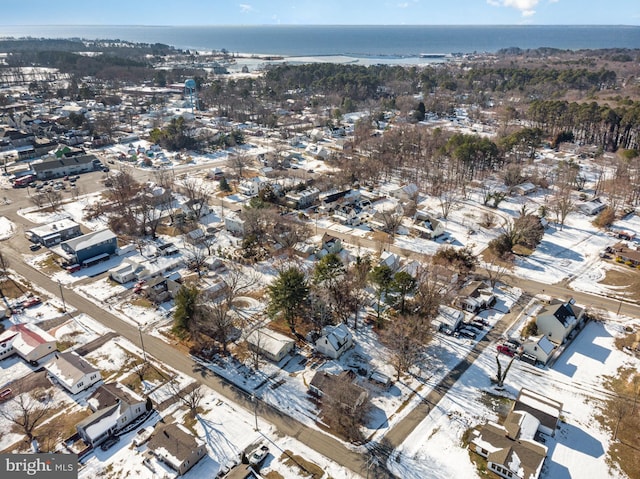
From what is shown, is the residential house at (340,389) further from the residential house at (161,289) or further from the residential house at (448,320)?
the residential house at (161,289)

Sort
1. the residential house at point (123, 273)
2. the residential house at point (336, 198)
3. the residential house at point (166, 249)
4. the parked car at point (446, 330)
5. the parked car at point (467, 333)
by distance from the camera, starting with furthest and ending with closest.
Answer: the residential house at point (336, 198) < the residential house at point (166, 249) < the residential house at point (123, 273) < the parked car at point (446, 330) < the parked car at point (467, 333)

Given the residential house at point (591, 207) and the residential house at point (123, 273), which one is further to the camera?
the residential house at point (591, 207)

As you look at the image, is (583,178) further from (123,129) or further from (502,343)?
(123,129)

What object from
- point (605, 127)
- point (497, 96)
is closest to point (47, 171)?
point (605, 127)

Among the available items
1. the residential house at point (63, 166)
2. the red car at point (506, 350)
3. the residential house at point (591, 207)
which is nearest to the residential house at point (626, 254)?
the residential house at point (591, 207)

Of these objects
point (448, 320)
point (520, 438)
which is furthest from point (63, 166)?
point (520, 438)

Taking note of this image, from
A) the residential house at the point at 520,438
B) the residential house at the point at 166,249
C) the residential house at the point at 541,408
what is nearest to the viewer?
the residential house at the point at 520,438

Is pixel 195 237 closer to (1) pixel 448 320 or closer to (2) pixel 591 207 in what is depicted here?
(1) pixel 448 320
